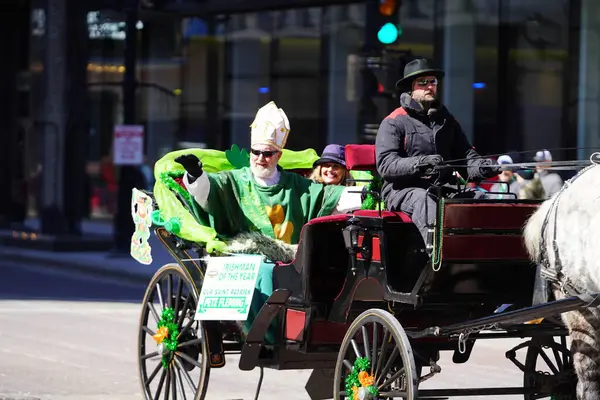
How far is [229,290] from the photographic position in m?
7.54

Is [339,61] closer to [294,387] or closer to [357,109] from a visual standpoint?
[357,109]

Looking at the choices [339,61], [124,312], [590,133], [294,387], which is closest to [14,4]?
[339,61]

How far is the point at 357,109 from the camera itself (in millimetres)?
24812

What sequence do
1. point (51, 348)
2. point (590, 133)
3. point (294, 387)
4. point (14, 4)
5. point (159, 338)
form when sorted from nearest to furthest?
1. point (159, 338)
2. point (294, 387)
3. point (51, 348)
4. point (590, 133)
5. point (14, 4)

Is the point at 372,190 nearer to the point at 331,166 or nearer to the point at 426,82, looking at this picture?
the point at 426,82

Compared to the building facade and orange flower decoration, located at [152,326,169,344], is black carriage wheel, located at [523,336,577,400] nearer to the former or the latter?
orange flower decoration, located at [152,326,169,344]

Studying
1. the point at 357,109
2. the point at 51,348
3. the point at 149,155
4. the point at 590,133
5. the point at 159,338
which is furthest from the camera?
the point at 149,155

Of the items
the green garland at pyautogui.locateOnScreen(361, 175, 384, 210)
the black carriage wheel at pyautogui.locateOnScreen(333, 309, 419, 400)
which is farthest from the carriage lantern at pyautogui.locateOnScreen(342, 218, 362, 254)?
the green garland at pyautogui.locateOnScreen(361, 175, 384, 210)

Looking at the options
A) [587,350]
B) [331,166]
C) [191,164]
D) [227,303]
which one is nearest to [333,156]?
[331,166]

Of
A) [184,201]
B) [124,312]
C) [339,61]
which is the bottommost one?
[124,312]

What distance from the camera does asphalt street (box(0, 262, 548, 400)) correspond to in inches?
364

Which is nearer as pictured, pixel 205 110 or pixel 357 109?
pixel 357 109

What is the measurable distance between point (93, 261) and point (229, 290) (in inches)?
489

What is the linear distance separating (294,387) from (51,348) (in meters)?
2.67
